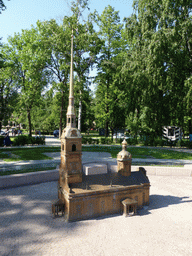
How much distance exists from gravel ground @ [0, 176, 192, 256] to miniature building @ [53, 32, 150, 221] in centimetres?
41

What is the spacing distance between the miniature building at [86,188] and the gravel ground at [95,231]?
412 millimetres

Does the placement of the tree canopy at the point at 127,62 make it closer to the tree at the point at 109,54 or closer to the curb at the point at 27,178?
the tree at the point at 109,54

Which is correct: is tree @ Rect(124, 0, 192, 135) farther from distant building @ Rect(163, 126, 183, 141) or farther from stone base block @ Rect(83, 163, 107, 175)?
stone base block @ Rect(83, 163, 107, 175)

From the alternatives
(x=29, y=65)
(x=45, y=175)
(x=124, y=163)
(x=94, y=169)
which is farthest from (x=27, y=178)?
(x=29, y=65)

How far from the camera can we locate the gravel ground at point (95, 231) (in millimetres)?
6129

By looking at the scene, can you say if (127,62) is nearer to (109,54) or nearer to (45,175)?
(109,54)

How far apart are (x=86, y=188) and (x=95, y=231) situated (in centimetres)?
159

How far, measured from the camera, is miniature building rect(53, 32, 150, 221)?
7.83 meters

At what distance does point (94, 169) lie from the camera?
29.5ft

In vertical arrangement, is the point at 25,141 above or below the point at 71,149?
below

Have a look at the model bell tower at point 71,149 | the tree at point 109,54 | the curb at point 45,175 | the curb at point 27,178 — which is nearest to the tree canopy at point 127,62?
the tree at point 109,54

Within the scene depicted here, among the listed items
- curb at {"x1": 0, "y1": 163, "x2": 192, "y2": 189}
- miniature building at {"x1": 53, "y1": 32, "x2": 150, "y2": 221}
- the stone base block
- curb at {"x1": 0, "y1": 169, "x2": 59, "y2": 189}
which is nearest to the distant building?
curb at {"x1": 0, "y1": 163, "x2": 192, "y2": 189}

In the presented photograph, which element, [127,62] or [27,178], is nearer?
[27,178]

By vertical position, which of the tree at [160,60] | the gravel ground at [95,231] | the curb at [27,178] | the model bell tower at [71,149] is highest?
the tree at [160,60]
